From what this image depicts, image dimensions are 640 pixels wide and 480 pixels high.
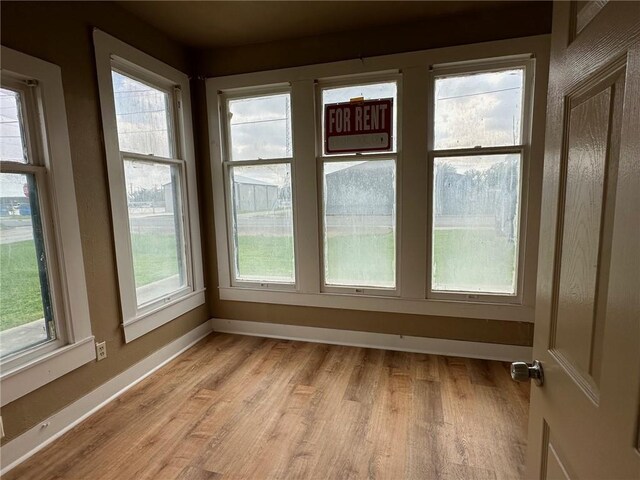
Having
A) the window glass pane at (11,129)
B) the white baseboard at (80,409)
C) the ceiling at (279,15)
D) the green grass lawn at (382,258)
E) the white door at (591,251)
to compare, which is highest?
the ceiling at (279,15)

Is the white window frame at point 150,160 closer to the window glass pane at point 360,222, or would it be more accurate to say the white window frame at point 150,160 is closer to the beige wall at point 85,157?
the beige wall at point 85,157

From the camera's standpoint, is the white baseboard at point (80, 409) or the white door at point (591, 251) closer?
the white door at point (591, 251)

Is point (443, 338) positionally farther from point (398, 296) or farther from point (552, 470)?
point (552, 470)

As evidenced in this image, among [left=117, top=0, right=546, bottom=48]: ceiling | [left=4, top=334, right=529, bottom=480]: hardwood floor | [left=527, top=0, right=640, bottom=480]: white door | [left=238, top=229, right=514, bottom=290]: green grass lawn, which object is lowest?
[left=4, top=334, right=529, bottom=480]: hardwood floor

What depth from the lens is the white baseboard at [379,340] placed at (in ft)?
9.16

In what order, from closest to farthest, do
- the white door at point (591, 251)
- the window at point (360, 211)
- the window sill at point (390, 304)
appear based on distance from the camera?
the white door at point (591, 251) < the window sill at point (390, 304) < the window at point (360, 211)

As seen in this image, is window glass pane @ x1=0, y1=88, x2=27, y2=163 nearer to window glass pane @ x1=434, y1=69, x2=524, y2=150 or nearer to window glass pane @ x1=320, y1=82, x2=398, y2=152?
window glass pane @ x1=320, y1=82, x2=398, y2=152

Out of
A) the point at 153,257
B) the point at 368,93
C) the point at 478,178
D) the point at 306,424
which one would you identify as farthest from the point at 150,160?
the point at 478,178

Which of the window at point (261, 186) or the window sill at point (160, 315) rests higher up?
the window at point (261, 186)

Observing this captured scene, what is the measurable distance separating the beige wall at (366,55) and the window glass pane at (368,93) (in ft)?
0.78

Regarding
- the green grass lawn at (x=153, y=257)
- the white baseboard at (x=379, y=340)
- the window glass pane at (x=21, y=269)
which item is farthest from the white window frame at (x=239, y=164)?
the window glass pane at (x=21, y=269)

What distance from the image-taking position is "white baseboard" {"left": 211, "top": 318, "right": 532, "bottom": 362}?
279cm

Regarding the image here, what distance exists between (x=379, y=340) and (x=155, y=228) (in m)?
2.11

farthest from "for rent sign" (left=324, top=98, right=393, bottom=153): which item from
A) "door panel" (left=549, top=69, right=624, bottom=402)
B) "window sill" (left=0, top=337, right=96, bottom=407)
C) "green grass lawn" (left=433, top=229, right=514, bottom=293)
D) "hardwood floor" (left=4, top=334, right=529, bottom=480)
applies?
"window sill" (left=0, top=337, right=96, bottom=407)
